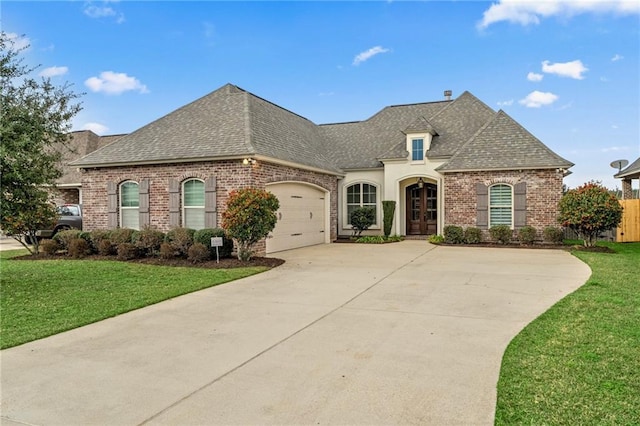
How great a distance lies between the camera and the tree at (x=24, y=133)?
7.26 metres

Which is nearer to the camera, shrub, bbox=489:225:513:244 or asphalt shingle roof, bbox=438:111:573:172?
shrub, bbox=489:225:513:244

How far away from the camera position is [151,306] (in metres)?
6.48

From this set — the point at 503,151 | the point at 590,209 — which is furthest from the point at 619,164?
the point at 590,209

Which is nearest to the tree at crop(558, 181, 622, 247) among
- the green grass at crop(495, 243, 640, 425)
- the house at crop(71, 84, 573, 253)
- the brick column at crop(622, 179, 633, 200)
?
the house at crop(71, 84, 573, 253)

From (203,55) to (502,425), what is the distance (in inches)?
629

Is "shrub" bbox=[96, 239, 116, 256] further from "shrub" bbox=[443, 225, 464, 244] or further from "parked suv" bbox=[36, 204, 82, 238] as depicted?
"shrub" bbox=[443, 225, 464, 244]

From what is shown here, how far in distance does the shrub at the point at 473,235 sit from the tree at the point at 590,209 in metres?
2.83

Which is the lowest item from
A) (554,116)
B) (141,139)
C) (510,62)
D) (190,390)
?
(190,390)

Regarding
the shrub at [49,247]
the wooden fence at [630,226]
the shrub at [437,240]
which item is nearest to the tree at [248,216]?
the shrub at [49,247]

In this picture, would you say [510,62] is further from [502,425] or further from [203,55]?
[502,425]

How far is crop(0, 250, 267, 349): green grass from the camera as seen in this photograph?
5504mm

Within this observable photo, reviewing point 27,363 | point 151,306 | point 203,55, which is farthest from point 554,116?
point 27,363

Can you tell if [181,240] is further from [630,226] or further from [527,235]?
[630,226]

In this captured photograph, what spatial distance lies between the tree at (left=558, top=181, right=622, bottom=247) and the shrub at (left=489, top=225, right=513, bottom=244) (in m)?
1.86
